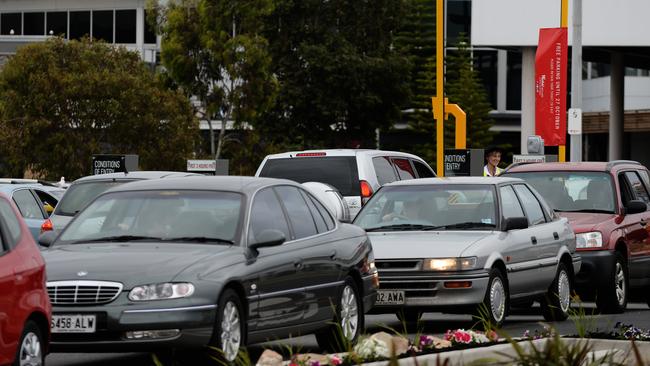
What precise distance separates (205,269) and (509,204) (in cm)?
631

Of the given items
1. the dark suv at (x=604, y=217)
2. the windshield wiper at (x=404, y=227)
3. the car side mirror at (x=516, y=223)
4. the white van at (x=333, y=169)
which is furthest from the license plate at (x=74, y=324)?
the white van at (x=333, y=169)

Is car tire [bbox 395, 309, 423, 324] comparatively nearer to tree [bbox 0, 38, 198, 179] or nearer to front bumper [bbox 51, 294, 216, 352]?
front bumper [bbox 51, 294, 216, 352]

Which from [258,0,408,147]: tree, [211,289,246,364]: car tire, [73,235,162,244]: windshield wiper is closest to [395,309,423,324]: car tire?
[73,235,162,244]: windshield wiper

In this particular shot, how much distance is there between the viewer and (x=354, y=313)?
45.9 ft

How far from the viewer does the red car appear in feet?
33.1

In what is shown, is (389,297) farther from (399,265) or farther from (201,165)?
(201,165)

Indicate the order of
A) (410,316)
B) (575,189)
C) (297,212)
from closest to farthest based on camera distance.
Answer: (297,212)
(410,316)
(575,189)

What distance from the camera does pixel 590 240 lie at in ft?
63.8

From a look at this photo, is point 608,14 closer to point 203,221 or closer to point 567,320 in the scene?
point 567,320

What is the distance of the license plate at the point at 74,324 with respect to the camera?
11.4 metres

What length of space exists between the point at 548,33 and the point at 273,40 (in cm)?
3165

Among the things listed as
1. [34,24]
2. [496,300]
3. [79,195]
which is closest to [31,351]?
[496,300]

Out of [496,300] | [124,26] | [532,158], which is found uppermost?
[124,26]

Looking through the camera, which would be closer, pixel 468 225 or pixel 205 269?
pixel 205 269
